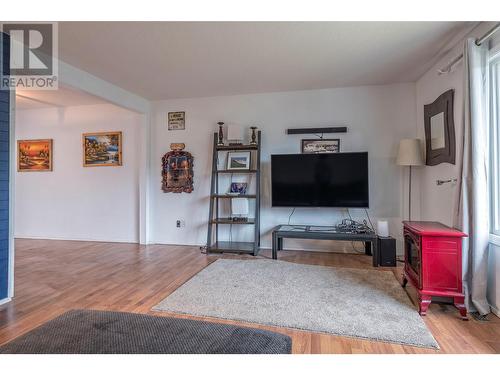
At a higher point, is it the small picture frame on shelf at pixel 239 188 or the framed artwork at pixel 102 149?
the framed artwork at pixel 102 149

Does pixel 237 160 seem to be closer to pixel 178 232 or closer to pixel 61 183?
pixel 178 232

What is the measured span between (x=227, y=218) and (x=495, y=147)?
321 centimetres

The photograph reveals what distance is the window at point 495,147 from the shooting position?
2.12m

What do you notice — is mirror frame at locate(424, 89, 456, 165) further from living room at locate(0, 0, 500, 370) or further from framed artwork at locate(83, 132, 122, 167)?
framed artwork at locate(83, 132, 122, 167)

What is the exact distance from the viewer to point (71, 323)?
1106 millimetres

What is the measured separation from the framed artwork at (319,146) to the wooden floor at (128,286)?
150 centimetres

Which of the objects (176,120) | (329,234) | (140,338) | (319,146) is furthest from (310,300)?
(176,120)

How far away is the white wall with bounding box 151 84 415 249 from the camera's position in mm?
3787

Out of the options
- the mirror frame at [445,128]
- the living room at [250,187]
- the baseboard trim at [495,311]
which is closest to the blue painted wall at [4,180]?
the living room at [250,187]

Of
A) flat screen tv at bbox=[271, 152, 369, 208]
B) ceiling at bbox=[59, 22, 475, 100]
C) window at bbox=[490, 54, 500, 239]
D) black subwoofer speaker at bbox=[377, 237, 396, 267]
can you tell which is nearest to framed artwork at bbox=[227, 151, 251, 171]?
flat screen tv at bbox=[271, 152, 369, 208]

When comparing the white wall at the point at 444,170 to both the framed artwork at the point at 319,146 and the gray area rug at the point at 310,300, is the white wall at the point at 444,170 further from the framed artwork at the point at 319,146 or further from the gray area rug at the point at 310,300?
the framed artwork at the point at 319,146

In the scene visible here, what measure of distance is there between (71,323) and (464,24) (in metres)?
3.37

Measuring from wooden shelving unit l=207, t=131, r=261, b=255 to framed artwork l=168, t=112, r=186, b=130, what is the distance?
71 cm
